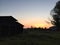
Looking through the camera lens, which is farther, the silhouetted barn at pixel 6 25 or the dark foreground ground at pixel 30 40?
the silhouetted barn at pixel 6 25

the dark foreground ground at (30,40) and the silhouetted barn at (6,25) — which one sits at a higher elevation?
the silhouetted barn at (6,25)

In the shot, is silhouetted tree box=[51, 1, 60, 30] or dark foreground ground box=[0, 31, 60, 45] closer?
dark foreground ground box=[0, 31, 60, 45]

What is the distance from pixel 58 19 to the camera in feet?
176

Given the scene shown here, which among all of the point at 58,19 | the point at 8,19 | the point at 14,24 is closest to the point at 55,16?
the point at 58,19

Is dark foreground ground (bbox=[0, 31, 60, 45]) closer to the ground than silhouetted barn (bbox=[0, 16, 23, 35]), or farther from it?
closer to the ground

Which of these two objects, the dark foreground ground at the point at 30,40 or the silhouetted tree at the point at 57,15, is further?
the silhouetted tree at the point at 57,15

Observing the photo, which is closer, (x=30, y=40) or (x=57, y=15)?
(x=30, y=40)

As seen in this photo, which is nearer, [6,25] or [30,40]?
[30,40]

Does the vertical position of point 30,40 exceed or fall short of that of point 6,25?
it falls short

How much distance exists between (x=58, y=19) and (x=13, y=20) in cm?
1735

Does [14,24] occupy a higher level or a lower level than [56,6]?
lower

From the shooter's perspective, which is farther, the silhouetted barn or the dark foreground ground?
the silhouetted barn

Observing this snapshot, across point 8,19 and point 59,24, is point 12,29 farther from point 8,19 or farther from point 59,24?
point 59,24

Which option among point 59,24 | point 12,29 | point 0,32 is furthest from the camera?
point 59,24
